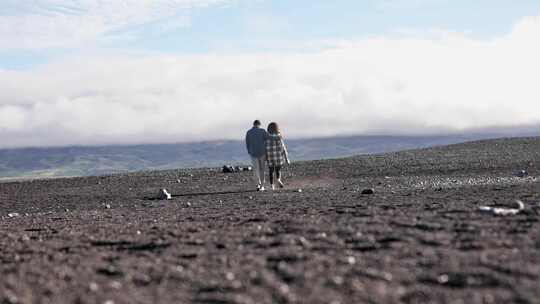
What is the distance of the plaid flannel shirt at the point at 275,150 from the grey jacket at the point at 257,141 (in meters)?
0.18

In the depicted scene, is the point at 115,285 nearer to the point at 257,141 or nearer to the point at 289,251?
the point at 289,251

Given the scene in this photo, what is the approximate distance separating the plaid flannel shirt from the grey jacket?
0.59 ft

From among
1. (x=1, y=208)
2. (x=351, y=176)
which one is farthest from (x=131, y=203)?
(x=351, y=176)

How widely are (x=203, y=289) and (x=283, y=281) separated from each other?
860 mm

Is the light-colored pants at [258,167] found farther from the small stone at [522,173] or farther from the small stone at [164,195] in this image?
the small stone at [522,173]

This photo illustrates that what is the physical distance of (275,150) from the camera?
26.4 meters

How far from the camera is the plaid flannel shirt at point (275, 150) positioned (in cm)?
2630

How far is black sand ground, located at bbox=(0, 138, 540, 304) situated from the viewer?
778 cm

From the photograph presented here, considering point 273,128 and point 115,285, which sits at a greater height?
point 273,128

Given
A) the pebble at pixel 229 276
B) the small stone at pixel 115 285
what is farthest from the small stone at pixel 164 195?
the small stone at pixel 115 285

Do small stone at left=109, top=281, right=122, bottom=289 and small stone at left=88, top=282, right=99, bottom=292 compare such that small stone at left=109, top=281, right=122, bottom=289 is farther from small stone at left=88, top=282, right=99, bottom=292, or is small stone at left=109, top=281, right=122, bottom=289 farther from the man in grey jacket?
the man in grey jacket

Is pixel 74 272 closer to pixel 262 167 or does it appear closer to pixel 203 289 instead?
pixel 203 289

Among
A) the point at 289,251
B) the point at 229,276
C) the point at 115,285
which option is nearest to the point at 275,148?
the point at 289,251

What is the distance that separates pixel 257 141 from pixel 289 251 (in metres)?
16.7
